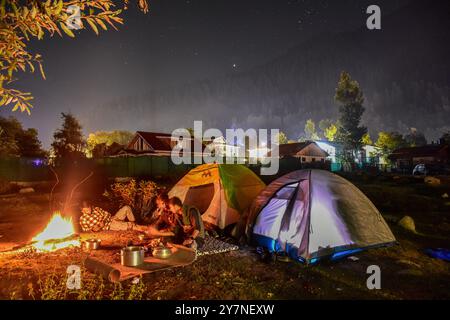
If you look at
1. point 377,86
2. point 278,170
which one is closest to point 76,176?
point 278,170

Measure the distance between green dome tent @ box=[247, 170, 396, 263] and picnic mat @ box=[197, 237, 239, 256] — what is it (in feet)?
1.97

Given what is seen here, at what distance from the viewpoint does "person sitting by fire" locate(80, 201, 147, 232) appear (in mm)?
8500

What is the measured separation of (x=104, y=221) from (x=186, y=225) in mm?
2862

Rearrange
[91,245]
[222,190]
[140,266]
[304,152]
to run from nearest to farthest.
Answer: [140,266], [91,245], [222,190], [304,152]

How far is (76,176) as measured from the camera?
2745 centimetres

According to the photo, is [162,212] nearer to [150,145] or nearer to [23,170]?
[23,170]

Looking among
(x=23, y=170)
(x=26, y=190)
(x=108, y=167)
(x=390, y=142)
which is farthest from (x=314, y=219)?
(x=390, y=142)

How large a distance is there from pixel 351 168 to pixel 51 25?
3999 cm

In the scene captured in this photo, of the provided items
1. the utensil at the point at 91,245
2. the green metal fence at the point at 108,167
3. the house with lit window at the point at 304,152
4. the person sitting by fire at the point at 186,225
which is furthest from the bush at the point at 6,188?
the house with lit window at the point at 304,152

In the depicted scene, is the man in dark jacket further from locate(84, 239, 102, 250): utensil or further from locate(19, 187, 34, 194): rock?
locate(19, 187, 34, 194): rock

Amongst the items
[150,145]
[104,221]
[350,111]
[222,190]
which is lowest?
[104,221]

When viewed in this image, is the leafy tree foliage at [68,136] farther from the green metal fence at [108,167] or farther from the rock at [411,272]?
the rock at [411,272]

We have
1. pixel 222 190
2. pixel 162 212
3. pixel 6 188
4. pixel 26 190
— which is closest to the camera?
pixel 162 212

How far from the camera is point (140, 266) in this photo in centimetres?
560
